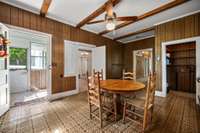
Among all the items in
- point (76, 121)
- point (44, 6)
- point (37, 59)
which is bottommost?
point (76, 121)

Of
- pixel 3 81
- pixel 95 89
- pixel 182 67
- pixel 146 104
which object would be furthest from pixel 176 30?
pixel 3 81

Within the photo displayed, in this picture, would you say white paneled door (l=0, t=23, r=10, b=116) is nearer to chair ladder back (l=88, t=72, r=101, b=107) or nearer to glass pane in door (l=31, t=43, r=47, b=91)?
chair ladder back (l=88, t=72, r=101, b=107)

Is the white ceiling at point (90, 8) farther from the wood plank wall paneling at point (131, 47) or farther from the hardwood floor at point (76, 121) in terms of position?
the hardwood floor at point (76, 121)

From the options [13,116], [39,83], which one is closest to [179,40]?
[13,116]

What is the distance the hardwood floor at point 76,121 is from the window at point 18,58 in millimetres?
2580

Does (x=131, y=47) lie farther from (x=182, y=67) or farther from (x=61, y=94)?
(x=61, y=94)

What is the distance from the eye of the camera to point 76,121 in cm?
218

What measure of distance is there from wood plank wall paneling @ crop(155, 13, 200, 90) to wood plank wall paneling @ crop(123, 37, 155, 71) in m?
1.60

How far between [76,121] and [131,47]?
5.60 m

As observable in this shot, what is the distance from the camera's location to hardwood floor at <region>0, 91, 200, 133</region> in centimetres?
190

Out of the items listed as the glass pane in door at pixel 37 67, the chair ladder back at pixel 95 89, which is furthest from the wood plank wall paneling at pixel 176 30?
the glass pane in door at pixel 37 67

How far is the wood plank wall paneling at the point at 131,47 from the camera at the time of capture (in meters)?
5.83

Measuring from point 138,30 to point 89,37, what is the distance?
88.3 inches

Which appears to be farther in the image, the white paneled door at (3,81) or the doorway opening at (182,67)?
the doorway opening at (182,67)
